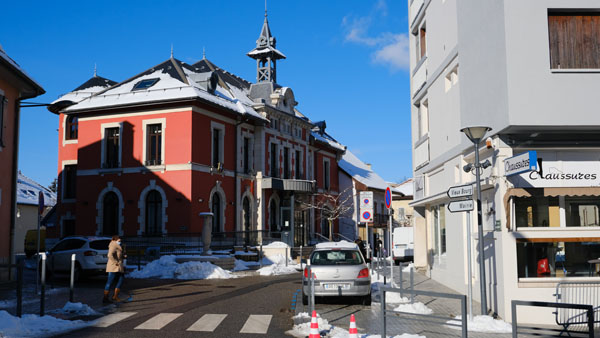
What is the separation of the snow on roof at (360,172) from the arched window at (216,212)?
72.9ft

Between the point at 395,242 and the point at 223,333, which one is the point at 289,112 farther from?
the point at 223,333

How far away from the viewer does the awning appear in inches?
482

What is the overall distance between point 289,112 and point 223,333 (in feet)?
113

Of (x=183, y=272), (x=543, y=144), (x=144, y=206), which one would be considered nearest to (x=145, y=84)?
(x=144, y=206)

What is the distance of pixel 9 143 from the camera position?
20.7m

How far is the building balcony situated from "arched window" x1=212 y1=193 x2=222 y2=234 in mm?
4719

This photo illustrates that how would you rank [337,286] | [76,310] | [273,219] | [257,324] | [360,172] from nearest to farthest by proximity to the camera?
[257,324], [76,310], [337,286], [273,219], [360,172]

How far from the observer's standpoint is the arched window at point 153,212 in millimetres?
32469

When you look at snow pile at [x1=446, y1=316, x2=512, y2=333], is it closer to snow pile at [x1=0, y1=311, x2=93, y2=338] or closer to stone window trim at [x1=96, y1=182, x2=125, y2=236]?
snow pile at [x1=0, y1=311, x2=93, y2=338]

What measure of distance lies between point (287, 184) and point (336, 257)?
26.1 m

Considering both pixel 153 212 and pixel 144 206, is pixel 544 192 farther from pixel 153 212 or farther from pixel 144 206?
pixel 144 206

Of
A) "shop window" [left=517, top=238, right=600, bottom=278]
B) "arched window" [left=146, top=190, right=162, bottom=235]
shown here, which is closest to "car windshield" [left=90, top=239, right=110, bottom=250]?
"arched window" [left=146, top=190, right=162, bottom=235]

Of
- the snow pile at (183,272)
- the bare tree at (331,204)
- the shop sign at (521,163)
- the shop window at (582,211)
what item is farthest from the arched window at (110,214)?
the shop window at (582,211)

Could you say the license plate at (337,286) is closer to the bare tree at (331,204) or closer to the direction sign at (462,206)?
the direction sign at (462,206)
